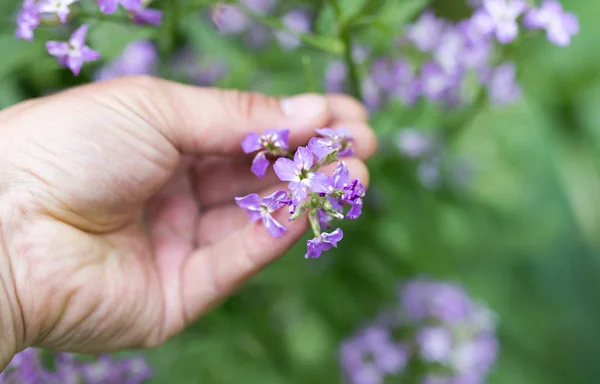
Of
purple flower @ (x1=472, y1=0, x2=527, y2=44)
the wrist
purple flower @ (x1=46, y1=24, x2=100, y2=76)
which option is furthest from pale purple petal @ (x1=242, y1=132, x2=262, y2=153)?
purple flower @ (x1=472, y1=0, x2=527, y2=44)

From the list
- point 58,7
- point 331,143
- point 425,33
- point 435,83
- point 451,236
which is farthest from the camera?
point 451,236

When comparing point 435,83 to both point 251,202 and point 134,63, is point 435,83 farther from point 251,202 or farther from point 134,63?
point 134,63

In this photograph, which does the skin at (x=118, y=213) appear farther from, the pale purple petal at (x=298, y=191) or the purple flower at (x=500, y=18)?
the purple flower at (x=500, y=18)

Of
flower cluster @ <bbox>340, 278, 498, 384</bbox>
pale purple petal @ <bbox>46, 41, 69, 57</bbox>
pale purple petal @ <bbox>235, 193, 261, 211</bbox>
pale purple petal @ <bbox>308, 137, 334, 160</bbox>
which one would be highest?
pale purple petal @ <bbox>308, 137, 334, 160</bbox>

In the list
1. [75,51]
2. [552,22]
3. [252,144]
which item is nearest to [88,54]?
[75,51]

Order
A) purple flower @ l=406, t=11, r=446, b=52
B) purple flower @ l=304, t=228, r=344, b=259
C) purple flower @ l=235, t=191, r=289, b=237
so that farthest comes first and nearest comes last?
purple flower @ l=406, t=11, r=446, b=52, purple flower @ l=235, t=191, r=289, b=237, purple flower @ l=304, t=228, r=344, b=259

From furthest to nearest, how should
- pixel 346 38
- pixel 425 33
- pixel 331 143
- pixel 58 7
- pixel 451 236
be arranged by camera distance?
1. pixel 451 236
2. pixel 425 33
3. pixel 346 38
4. pixel 58 7
5. pixel 331 143

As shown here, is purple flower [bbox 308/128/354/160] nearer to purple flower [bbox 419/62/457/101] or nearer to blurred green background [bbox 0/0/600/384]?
blurred green background [bbox 0/0/600/384]

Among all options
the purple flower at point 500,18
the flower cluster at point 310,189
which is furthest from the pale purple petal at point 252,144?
the purple flower at point 500,18
